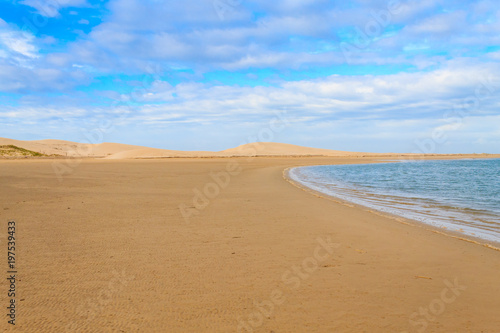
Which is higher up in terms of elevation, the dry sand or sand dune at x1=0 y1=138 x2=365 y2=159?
sand dune at x1=0 y1=138 x2=365 y2=159

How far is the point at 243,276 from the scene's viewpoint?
4473 millimetres

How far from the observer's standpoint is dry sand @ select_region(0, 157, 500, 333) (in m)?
3.37

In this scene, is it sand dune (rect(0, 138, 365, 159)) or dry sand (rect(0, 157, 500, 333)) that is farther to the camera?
sand dune (rect(0, 138, 365, 159))

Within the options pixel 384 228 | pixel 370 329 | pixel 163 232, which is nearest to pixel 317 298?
pixel 370 329

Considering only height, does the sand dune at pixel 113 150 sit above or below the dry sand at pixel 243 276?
above

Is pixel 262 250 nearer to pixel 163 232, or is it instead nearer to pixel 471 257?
pixel 163 232

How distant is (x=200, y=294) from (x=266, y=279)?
36.5 inches

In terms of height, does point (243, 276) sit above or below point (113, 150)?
below

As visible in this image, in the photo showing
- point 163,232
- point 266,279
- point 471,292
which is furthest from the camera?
point 163,232

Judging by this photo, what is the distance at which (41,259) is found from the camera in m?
4.98

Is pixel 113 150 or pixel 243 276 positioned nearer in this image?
pixel 243 276

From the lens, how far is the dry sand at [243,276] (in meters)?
3.37

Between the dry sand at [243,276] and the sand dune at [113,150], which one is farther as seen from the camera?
the sand dune at [113,150]

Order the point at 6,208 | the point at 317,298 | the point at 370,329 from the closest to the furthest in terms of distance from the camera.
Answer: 1. the point at 370,329
2. the point at 317,298
3. the point at 6,208
